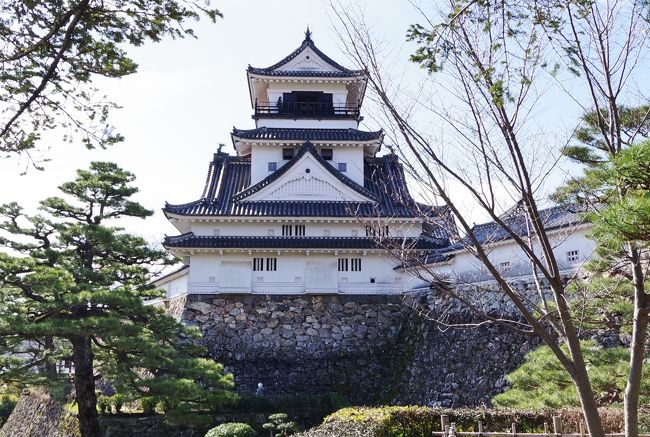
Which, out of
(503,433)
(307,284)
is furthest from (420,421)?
(307,284)

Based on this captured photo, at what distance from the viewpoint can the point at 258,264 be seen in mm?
19109

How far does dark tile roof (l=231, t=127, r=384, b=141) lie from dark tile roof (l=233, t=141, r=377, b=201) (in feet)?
3.36

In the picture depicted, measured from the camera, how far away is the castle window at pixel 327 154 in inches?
862

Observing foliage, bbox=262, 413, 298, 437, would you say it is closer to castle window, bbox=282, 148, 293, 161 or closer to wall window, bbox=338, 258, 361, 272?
wall window, bbox=338, 258, 361, 272

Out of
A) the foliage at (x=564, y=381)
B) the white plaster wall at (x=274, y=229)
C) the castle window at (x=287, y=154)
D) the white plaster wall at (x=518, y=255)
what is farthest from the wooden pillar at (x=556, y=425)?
the castle window at (x=287, y=154)

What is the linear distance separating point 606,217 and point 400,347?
14.9 m

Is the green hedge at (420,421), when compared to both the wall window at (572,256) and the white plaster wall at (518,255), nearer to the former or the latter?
the white plaster wall at (518,255)

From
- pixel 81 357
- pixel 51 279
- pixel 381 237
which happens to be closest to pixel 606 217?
pixel 381 237

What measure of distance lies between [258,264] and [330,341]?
11.0 ft

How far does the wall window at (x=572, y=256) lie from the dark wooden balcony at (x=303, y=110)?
35.7 feet

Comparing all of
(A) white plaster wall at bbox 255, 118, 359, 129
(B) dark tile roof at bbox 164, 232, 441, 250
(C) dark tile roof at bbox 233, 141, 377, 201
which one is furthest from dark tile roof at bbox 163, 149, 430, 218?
(A) white plaster wall at bbox 255, 118, 359, 129

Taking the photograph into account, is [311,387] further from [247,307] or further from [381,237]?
[381,237]

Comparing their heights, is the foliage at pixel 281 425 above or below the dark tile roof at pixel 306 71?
below

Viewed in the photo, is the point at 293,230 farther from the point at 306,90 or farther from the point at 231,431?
the point at 231,431
